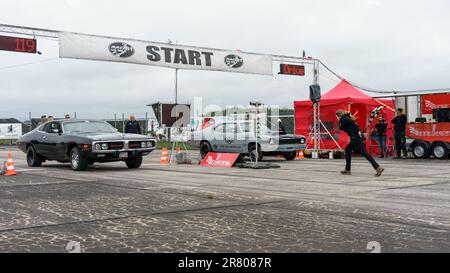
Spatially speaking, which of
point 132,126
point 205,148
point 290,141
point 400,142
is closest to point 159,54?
point 132,126

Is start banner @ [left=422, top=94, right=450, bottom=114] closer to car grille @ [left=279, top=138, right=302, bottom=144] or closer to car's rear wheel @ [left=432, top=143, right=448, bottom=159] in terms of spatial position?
car's rear wheel @ [left=432, top=143, right=448, bottom=159]

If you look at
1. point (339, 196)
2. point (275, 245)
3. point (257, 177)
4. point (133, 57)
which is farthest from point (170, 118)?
point (275, 245)

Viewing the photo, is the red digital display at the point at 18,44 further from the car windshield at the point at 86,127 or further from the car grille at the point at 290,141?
the car grille at the point at 290,141

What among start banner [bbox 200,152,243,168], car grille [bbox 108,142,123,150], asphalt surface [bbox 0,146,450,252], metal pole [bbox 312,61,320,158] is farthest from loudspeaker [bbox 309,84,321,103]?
asphalt surface [bbox 0,146,450,252]

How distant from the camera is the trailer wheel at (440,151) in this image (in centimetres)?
1791

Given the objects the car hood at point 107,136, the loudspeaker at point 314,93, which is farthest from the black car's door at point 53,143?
the loudspeaker at point 314,93

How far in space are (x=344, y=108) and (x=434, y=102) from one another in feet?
11.7

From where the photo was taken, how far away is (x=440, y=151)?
18.1m

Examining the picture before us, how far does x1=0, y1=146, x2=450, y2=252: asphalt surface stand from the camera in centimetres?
448

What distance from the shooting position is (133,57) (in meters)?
18.1

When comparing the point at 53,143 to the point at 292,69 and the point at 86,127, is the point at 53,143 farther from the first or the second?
the point at 292,69

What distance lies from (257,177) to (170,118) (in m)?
6.56

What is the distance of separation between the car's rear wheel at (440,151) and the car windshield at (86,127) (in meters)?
12.0
